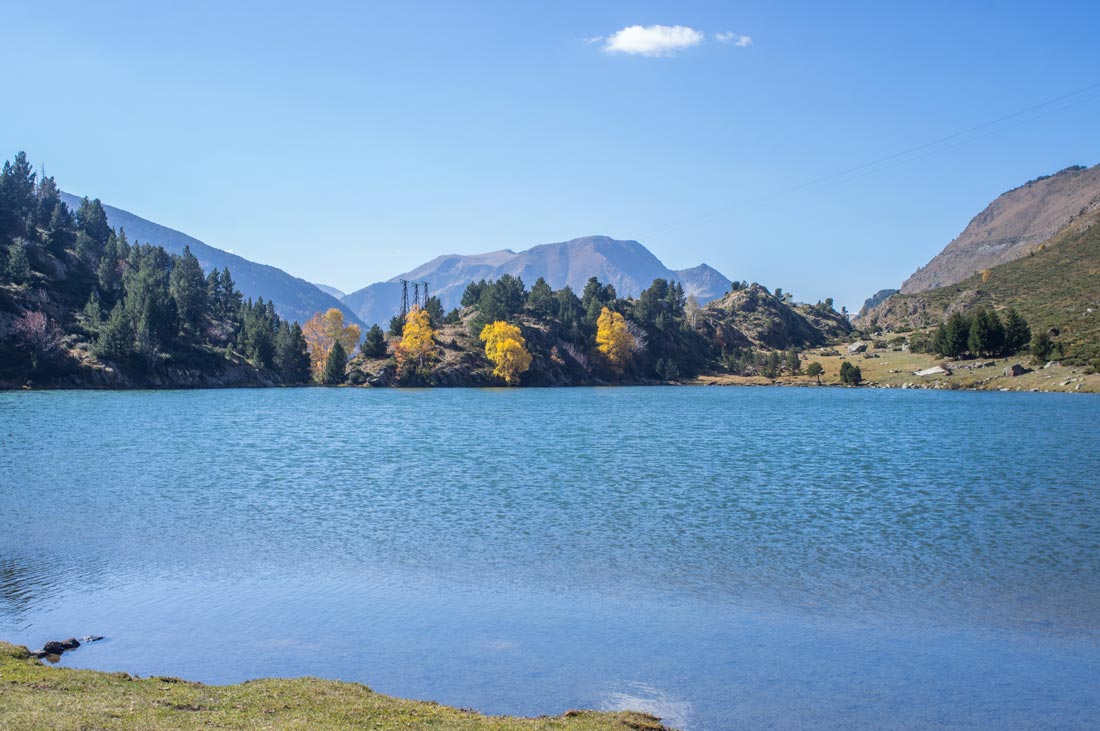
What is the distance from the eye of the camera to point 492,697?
14.2m

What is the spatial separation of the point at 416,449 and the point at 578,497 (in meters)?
22.1

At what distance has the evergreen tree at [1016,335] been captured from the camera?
134 m

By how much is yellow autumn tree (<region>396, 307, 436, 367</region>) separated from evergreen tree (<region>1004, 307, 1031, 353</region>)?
114m

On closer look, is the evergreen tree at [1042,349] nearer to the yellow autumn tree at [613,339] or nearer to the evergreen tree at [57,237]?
the yellow autumn tree at [613,339]

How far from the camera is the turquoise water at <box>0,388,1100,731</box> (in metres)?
15.1

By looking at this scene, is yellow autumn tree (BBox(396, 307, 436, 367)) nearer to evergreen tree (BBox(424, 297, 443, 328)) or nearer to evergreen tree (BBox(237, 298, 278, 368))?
evergreen tree (BBox(424, 297, 443, 328))

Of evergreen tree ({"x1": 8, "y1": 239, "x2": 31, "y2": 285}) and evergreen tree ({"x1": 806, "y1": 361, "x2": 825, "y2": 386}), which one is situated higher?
evergreen tree ({"x1": 8, "y1": 239, "x2": 31, "y2": 285})

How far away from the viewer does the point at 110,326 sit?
140750mm

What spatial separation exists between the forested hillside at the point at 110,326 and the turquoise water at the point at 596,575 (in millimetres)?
99276

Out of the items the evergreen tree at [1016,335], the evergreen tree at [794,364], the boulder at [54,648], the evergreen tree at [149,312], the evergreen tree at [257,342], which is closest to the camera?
the boulder at [54,648]

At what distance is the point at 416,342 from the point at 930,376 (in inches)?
4112

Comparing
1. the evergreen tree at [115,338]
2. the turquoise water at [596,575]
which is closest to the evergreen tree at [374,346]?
the evergreen tree at [115,338]

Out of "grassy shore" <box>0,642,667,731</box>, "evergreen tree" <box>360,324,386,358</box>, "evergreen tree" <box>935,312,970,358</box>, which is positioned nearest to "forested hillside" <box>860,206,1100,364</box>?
"evergreen tree" <box>935,312,970,358</box>

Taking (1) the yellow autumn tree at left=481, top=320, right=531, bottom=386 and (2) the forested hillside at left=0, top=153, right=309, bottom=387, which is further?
(1) the yellow autumn tree at left=481, top=320, right=531, bottom=386
